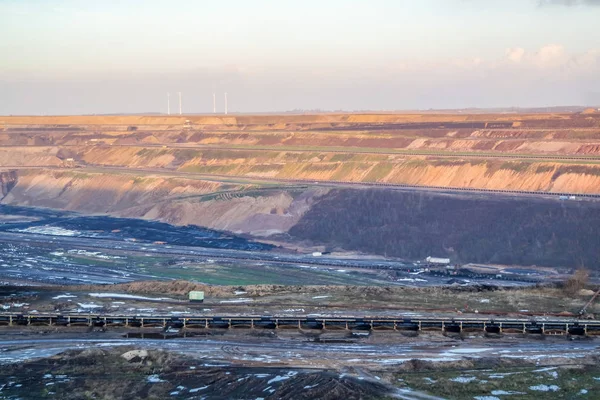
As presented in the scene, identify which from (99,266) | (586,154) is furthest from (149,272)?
(586,154)

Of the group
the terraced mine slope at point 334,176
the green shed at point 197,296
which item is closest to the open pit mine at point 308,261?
the green shed at point 197,296

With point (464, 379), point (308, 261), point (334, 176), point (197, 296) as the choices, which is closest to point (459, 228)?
point (308, 261)

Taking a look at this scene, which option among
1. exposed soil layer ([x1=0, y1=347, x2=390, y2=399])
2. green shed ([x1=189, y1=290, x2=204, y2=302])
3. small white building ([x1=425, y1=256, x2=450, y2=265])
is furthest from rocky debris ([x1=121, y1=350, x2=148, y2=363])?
small white building ([x1=425, y1=256, x2=450, y2=265])

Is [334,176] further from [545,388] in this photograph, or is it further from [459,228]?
[545,388]

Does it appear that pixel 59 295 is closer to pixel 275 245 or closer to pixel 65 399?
pixel 65 399

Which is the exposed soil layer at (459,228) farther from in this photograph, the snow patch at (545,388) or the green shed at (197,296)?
the snow patch at (545,388)

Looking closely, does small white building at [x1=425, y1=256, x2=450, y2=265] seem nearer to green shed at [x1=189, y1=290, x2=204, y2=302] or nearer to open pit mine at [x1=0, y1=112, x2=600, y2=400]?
open pit mine at [x1=0, y1=112, x2=600, y2=400]
